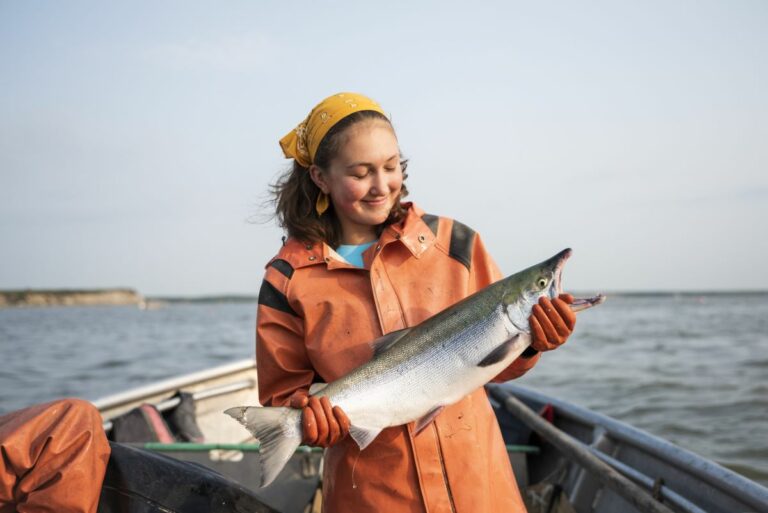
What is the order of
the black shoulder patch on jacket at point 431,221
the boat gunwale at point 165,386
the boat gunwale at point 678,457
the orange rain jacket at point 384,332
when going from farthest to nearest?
the boat gunwale at point 165,386 < the boat gunwale at point 678,457 < the black shoulder patch on jacket at point 431,221 < the orange rain jacket at point 384,332

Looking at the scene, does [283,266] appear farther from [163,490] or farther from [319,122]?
[163,490]

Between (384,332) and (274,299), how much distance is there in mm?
545

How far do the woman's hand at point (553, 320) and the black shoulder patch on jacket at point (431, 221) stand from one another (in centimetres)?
72

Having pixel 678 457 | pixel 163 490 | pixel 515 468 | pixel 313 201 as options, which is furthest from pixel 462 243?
pixel 515 468

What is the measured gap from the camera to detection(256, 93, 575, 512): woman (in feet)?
9.25

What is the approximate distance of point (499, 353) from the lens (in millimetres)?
2719

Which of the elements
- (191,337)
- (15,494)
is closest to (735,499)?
(15,494)

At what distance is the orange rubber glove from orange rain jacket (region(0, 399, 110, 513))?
2.83 feet

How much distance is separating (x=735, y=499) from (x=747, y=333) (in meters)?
24.0

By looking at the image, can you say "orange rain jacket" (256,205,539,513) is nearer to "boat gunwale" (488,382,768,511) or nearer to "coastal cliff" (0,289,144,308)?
"boat gunwale" (488,382,768,511)

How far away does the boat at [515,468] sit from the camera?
9.18 ft

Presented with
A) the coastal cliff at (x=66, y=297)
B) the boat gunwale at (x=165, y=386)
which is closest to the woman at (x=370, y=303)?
the boat gunwale at (x=165, y=386)

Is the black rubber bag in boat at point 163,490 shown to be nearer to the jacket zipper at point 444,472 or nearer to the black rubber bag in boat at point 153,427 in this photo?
the jacket zipper at point 444,472

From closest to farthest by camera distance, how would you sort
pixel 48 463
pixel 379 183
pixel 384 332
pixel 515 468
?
pixel 48 463 < pixel 384 332 < pixel 379 183 < pixel 515 468
